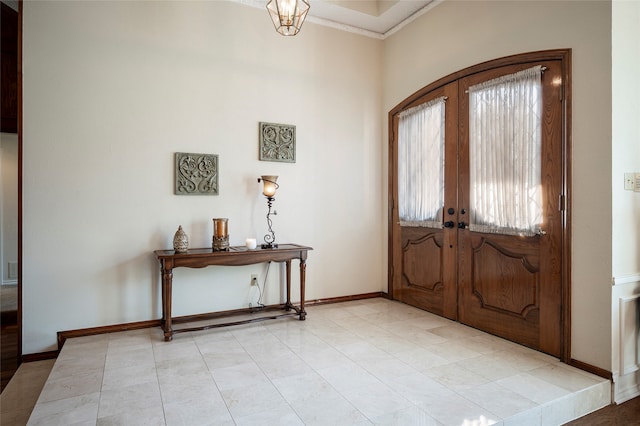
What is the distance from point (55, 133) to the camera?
10.2ft

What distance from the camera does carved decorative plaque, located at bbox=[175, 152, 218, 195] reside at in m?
3.54

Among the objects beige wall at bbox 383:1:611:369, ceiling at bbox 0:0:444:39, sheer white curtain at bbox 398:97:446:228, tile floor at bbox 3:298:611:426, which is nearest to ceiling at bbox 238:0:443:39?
ceiling at bbox 0:0:444:39

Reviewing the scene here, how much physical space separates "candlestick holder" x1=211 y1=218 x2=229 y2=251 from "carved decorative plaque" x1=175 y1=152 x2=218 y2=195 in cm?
37

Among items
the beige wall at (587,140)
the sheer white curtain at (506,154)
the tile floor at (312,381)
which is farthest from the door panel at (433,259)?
the beige wall at (587,140)

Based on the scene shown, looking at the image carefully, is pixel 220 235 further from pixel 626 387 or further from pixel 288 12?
pixel 626 387

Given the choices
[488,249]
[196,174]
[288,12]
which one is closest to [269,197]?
[196,174]

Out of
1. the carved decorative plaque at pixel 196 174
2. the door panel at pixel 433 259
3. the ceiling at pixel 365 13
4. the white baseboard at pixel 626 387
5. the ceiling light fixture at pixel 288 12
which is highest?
the ceiling at pixel 365 13

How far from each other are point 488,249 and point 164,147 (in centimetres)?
311

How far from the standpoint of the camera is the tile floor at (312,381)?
6.59 ft

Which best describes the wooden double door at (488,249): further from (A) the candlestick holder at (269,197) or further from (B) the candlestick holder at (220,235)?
(B) the candlestick holder at (220,235)

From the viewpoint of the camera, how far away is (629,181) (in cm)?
251

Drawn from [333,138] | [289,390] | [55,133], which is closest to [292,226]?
[333,138]

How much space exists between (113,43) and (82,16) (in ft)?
0.98

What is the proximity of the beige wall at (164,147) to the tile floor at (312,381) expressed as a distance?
54 cm
